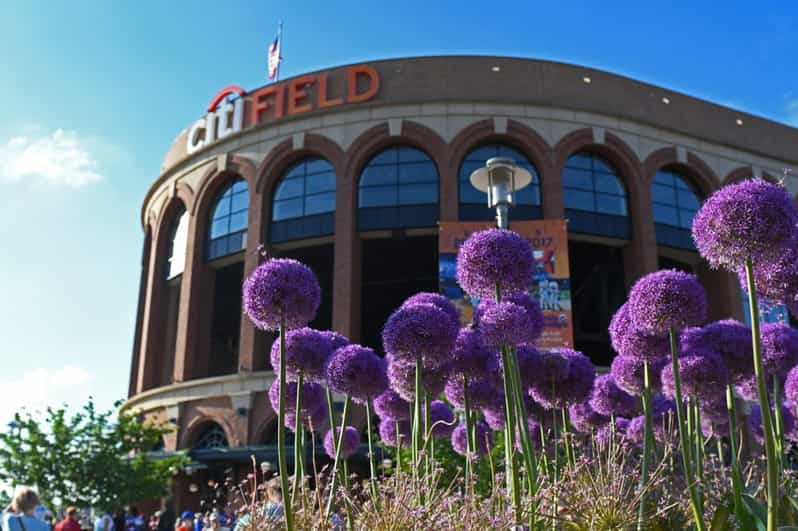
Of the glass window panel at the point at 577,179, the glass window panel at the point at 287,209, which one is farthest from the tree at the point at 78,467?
the glass window panel at the point at 577,179

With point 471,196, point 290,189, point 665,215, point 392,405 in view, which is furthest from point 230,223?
point 392,405

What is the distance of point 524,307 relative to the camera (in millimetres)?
5926

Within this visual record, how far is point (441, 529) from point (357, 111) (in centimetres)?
2776

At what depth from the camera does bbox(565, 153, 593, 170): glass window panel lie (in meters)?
30.7

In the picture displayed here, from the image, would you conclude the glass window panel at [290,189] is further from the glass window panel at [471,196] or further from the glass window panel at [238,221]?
the glass window panel at [471,196]

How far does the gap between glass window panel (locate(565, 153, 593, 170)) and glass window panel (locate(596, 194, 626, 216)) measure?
4.66ft

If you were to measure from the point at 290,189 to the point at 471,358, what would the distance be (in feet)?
84.6

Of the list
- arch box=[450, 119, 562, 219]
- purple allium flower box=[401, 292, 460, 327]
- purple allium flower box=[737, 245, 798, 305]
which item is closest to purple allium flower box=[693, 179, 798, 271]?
purple allium flower box=[737, 245, 798, 305]

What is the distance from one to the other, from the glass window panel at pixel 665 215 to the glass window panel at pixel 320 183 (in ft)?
43.4

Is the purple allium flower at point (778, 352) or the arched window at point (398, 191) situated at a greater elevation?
the arched window at point (398, 191)

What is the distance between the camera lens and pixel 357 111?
101 feet

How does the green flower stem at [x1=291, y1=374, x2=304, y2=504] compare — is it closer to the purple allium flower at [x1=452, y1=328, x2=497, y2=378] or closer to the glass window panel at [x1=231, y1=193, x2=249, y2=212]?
the purple allium flower at [x1=452, y1=328, x2=497, y2=378]

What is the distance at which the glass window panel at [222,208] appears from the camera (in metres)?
32.7

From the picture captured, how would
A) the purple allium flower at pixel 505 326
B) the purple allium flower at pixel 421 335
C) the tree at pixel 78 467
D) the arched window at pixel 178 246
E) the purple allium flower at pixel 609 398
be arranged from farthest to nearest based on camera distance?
the arched window at pixel 178 246
the tree at pixel 78 467
the purple allium flower at pixel 609 398
the purple allium flower at pixel 421 335
the purple allium flower at pixel 505 326
